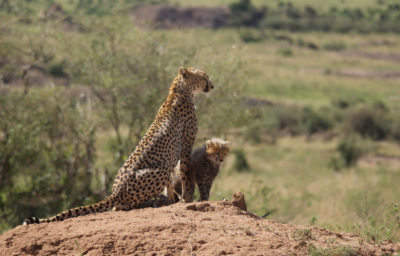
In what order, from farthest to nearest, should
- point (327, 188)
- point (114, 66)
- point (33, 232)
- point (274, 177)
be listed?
point (274, 177), point (327, 188), point (114, 66), point (33, 232)

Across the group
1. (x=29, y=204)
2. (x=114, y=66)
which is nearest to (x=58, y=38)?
(x=114, y=66)

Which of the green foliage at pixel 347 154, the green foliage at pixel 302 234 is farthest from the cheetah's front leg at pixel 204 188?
the green foliage at pixel 347 154

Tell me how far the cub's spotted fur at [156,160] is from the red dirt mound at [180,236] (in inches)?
10.2

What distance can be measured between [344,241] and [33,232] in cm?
272

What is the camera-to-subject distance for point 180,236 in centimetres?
458

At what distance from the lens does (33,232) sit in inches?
198

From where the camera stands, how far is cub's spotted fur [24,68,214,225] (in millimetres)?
5488

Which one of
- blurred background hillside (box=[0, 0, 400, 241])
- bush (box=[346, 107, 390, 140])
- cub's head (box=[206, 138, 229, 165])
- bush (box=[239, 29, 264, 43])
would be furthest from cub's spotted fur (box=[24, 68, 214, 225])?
bush (box=[239, 29, 264, 43])

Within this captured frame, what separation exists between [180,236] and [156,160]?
4.01 feet

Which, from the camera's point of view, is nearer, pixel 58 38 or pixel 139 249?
pixel 139 249

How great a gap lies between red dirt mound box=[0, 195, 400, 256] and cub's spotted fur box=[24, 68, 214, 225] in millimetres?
259

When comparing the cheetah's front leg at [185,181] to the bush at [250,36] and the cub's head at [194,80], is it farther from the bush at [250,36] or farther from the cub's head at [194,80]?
the bush at [250,36]

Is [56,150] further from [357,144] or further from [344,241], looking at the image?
[357,144]

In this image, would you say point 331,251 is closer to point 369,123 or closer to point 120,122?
point 120,122
